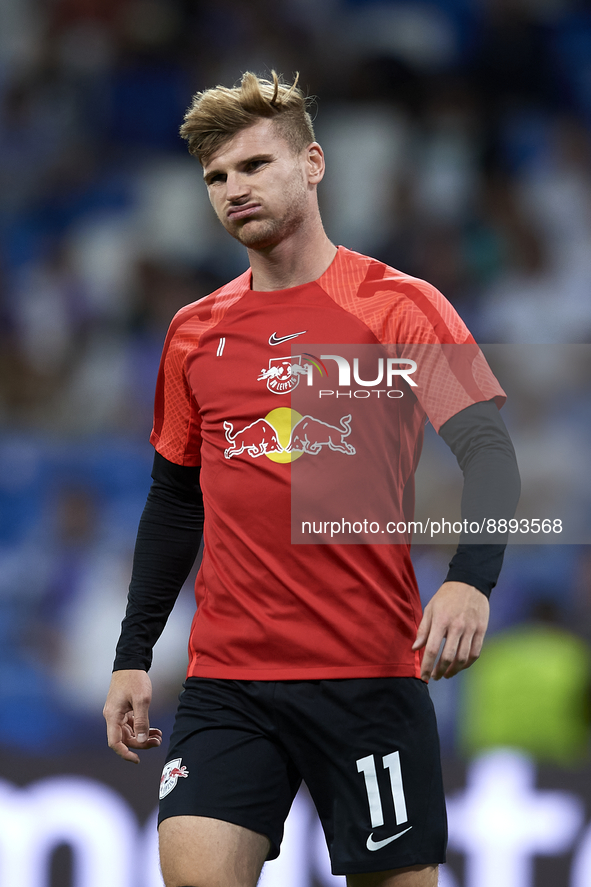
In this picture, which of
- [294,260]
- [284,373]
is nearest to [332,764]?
[284,373]

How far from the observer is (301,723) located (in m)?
2.23

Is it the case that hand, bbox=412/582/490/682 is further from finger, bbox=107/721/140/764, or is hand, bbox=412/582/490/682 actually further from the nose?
the nose

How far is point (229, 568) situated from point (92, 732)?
9.21ft

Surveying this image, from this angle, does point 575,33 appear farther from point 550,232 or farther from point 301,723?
point 301,723

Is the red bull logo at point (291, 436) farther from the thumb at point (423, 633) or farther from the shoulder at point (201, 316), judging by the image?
the thumb at point (423, 633)

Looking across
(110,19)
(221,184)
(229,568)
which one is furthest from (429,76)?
(229,568)

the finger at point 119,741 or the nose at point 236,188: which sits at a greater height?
the nose at point 236,188

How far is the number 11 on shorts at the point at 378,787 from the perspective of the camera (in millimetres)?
2221

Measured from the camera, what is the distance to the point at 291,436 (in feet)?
7.60

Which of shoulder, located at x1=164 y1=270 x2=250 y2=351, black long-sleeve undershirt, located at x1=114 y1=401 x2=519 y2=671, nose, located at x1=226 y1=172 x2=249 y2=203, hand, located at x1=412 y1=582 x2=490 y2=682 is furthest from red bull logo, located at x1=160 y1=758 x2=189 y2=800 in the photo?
nose, located at x1=226 y1=172 x2=249 y2=203

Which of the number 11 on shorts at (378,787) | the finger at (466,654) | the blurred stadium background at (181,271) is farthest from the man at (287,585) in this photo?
the blurred stadium background at (181,271)

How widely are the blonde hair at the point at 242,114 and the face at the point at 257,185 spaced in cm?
2

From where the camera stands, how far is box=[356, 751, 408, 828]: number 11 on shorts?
222 cm

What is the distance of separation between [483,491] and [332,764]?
646 millimetres
